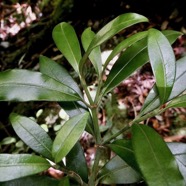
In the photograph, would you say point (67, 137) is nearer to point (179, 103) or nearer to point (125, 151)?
point (125, 151)

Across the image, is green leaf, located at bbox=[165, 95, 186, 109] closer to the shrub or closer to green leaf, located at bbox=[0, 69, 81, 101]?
the shrub

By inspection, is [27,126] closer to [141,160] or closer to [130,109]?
[141,160]

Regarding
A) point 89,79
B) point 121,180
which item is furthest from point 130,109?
point 121,180

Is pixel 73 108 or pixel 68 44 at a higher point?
pixel 68 44

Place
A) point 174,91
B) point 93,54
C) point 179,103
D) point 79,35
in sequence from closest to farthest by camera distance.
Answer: point 179,103
point 174,91
point 93,54
point 79,35

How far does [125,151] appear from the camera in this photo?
0.75 meters

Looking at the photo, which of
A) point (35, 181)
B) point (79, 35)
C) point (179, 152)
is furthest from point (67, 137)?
point (79, 35)

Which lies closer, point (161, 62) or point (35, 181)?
point (161, 62)

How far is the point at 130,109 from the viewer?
5.53 ft

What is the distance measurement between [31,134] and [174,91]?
43cm

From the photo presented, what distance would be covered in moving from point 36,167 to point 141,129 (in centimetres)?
28

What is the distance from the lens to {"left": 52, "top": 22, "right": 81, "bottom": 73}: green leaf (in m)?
0.91

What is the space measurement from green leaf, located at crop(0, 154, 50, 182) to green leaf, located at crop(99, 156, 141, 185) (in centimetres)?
24

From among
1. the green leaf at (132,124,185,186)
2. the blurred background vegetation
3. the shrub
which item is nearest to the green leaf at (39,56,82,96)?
the shrub
